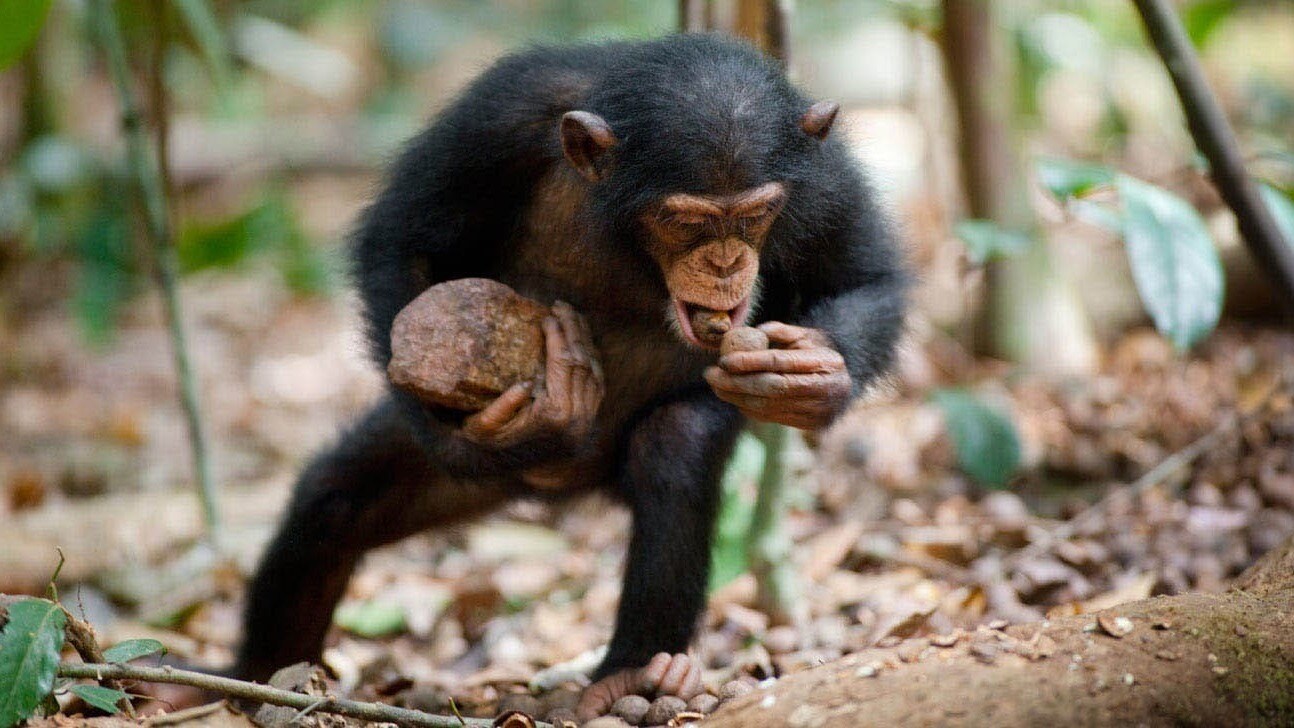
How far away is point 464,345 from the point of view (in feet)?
12.3

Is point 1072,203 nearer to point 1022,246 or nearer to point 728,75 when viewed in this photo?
point 1022,246

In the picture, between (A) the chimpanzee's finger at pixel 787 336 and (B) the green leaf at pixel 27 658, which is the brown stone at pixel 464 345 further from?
(B) the green leaf at pixel 27 658

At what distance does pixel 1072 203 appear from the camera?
488 cm

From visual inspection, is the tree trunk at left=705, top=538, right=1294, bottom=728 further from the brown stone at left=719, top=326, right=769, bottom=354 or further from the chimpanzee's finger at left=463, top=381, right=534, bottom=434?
the chimpanzee's finger at left=463, top=381, right=534, bottom=434

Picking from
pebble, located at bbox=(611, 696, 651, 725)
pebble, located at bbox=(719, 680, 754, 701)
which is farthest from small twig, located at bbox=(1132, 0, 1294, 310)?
pebble, located at bbox=(611, 696, 651, 725)

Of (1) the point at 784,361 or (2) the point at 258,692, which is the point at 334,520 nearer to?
(2) the point at 258,692

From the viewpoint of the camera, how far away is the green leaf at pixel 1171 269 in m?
4.43

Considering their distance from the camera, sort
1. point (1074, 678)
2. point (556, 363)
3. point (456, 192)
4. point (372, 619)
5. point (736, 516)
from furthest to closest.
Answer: point (372, 619), point (736, 516), point (456, 192), point (556, 363), point (1074, 678)

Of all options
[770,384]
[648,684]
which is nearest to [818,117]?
[770,384]

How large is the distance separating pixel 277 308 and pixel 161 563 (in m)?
5.59

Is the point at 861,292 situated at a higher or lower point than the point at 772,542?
higher

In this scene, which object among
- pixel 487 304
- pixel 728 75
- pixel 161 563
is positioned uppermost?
pixel 728 75

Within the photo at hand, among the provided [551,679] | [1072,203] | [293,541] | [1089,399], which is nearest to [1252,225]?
[1072,203]

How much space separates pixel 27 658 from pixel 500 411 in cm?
153
